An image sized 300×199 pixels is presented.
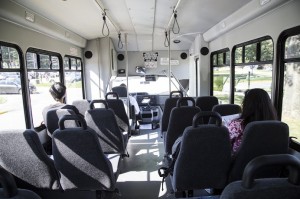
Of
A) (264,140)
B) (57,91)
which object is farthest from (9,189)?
(57,91)

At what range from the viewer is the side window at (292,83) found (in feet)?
7.77

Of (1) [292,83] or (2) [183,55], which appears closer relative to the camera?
(1) [292,83]

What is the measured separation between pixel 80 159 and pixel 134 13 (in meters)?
3.16

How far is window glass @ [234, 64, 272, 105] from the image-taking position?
2.88 meters

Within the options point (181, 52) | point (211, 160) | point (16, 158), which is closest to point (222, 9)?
point (211, 160)

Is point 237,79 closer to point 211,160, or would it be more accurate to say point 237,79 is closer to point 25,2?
point 211,160

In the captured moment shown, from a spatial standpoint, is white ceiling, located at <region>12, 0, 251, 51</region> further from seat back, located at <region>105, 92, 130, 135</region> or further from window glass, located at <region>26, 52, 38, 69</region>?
seat back, located at <region>105, 92, 130, 135</region>

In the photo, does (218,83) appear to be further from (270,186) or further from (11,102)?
(270,186)

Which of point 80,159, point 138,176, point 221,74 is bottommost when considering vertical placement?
point 138,176

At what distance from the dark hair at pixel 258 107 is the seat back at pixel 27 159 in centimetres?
166

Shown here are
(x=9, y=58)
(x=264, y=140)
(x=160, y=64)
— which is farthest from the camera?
(x=160, y=64)

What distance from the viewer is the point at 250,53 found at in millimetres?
3480

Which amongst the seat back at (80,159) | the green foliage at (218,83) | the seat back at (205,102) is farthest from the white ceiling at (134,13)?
the seat back at (80,159)

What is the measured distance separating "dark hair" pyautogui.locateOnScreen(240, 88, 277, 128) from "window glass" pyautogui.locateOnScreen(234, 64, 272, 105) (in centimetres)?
117
